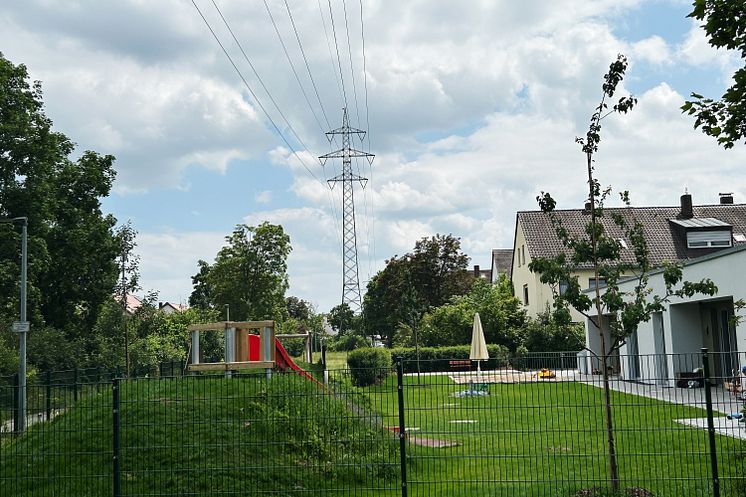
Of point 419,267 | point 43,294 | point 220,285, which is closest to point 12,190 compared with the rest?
point 43,294

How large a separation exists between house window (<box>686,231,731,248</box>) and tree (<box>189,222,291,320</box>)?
2465cm

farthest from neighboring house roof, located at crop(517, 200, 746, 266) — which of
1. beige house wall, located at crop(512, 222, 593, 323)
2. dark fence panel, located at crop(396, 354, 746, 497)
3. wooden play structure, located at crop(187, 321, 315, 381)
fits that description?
dark fence panel, located at crop(396, 354, 746, 497)

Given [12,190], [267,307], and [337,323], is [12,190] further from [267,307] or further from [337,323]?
[337,323]

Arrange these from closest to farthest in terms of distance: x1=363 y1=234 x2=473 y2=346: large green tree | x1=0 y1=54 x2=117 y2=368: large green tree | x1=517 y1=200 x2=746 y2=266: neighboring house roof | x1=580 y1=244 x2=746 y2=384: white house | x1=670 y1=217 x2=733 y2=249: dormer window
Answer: x1=580 y1=244 x2=746 y2=384: white house < x1=0 y1=54 x2=117 y2=368: large green tree < x1=670 y1=217 x2=733 y2=249: dormer window < x1=517 y1=200 x2=746 y2=266: neighboring house roof < x1=363 y1=234 x2=473 y2=346: large green tree

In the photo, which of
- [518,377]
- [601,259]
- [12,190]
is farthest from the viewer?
[12,190]

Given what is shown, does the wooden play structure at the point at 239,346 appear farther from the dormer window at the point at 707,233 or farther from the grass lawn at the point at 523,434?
the dormer window at the point at 707,233

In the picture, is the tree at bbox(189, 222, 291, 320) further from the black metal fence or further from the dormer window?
the black metal fence

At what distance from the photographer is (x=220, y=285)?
50.8m

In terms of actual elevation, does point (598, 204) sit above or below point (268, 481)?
above

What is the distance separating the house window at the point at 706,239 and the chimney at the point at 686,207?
2406 millimetres

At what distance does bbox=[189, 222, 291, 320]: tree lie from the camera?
50.0 metres

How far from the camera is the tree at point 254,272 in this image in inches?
1970

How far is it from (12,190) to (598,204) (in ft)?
94.9

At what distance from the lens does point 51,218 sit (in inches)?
1388
